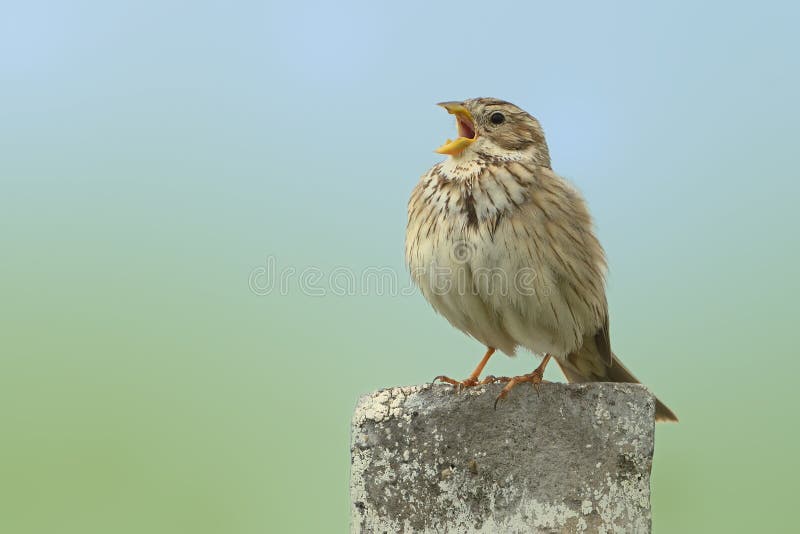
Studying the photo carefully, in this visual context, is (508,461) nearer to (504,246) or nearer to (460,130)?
(504,246)

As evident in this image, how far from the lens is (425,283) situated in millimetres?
5477

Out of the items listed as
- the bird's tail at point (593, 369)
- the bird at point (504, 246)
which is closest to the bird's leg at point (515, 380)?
the bird at point (504, 246)

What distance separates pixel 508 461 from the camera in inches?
171

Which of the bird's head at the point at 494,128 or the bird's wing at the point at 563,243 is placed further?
the bird's head at the point at 494,128

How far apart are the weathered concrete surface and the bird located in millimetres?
415

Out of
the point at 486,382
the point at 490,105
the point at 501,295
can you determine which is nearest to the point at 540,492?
the point at 486,382

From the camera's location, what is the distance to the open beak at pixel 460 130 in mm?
5621

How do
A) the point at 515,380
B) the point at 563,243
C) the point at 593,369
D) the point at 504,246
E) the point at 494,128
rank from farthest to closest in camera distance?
1. the point at 593,369
2. the point at 494,128
3. the point at 563,243
4. the point at 504,246
5. the point at 515,380

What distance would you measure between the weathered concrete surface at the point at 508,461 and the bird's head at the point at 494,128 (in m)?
1.78

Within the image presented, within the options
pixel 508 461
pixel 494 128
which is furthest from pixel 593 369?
pixel 508 461

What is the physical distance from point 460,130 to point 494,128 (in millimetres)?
211

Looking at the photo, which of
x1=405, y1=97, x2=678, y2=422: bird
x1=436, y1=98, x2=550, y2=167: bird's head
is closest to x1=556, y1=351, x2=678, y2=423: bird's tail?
x1=405, y1=97, x2=678, y2=422: bird

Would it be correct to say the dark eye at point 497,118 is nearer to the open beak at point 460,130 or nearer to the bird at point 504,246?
the bird at point 504,246

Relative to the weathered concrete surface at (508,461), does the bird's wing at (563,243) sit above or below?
above
